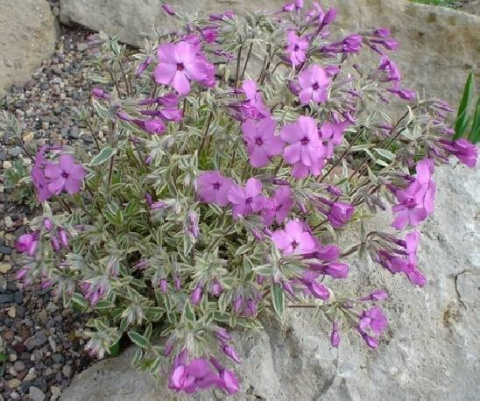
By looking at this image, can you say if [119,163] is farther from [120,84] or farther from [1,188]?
[120,84]

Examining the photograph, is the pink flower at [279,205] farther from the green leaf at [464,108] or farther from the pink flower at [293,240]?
the green leaf at [464,108]

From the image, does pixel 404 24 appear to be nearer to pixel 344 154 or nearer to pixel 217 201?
pixel 344 154

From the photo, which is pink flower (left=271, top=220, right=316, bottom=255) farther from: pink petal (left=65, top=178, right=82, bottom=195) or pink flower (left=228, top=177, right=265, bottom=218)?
pink petal (left=65, top=178, right=82, bottom=195)

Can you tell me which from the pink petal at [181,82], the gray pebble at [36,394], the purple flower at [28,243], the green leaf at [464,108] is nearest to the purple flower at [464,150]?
the pink petal at [181,82]

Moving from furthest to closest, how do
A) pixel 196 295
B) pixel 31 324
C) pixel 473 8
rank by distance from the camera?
pixel 473 8 < pixel 31 324 < pixel 196 295

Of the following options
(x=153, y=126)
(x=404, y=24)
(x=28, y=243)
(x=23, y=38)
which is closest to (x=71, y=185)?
(x=28, y=243)

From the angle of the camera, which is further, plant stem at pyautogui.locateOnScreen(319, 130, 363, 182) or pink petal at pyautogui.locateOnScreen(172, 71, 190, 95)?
plant stem at pyautogui.locateOnScreen(319, 130, 363, 182)

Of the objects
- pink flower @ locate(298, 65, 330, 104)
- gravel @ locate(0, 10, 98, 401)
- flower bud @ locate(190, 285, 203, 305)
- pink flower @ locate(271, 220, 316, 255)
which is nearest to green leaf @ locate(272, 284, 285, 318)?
pink flower @ locate(271, 220, 316, 255)

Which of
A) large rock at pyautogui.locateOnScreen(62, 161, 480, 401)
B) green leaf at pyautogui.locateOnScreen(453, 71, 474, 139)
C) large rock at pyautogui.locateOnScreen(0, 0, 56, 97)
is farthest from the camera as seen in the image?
Result: large rock at pyautogui.locateOnScreen(0, 0, 56, 97)
